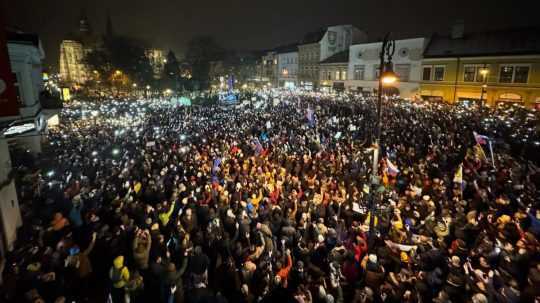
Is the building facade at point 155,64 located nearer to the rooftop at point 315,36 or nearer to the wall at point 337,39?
the rooftop at point 315,36

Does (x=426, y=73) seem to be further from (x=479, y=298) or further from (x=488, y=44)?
(x=479, y=298)

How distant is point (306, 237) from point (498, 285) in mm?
3818

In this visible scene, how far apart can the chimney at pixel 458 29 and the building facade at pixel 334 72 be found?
1592 centimetres

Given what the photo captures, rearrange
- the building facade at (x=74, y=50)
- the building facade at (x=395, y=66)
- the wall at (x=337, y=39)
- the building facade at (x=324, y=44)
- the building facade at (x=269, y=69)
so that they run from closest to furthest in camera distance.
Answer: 1. the building facade at (x=395, y=66)
2. the wall at (x=337, y=39)
3. the building facade at (x=324, y=44)
4. the building facade at (x=269, y=69)
5. the building facade at (x=74, y=50)

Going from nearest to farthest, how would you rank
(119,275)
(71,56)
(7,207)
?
(119,275) < (7,207) < (71,56)

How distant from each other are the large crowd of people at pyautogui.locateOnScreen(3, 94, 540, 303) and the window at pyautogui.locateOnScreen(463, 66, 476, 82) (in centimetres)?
2049

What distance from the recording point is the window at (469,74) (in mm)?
32469

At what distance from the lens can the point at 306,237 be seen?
7.48 metres

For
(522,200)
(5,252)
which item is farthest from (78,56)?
(522,200)

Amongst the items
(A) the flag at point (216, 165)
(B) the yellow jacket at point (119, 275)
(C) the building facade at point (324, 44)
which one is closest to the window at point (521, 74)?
(C) the building facade at point (324, 44)

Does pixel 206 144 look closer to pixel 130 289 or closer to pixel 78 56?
pixel 130 289

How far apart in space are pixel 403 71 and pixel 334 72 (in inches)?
526

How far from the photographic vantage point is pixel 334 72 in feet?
167

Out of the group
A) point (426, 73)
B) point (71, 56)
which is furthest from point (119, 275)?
point (71, 56)
